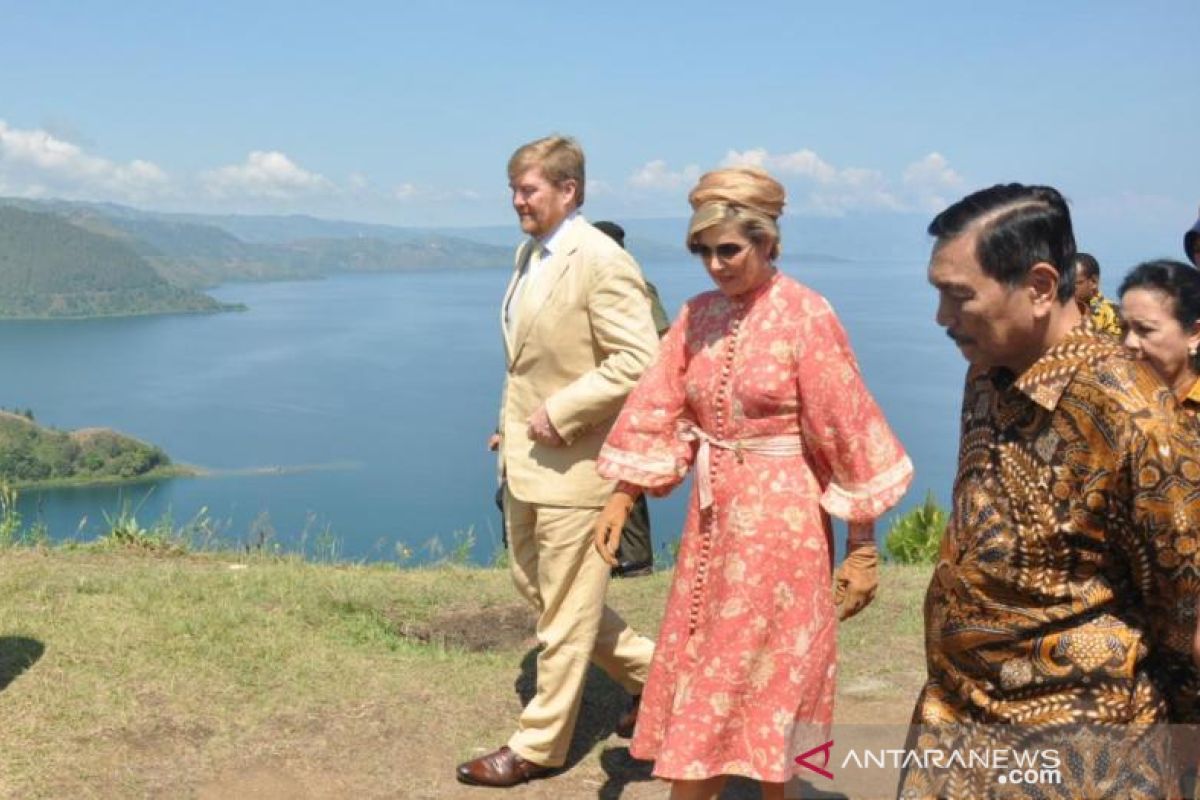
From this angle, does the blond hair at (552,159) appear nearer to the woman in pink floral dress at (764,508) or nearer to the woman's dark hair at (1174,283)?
the woman in pink floral dress at (764,508)

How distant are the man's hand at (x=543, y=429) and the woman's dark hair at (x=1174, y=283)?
1.81m

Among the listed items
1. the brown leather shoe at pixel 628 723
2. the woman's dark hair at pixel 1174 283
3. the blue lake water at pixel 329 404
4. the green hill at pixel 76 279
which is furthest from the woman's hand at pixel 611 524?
the green hill at pixel 76 279

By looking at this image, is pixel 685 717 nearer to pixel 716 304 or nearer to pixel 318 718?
pixel 716 304

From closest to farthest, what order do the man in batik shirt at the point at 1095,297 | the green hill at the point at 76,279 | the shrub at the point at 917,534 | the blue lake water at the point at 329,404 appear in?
the man in batik shirt at the point at 1095,297 → the shrub at the point at 917,534 → the blue lake water at the point at 329,404 → the green hill at the point at 76,279

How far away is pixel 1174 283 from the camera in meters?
3.66

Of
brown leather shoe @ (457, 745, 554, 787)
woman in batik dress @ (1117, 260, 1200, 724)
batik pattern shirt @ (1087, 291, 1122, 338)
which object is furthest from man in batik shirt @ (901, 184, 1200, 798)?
batik pattern shirt @ (1087, 291, 1122, 338)

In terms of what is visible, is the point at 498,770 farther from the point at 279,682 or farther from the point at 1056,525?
the point at 1056,525

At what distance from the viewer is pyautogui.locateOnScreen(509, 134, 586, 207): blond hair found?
392 centimetres

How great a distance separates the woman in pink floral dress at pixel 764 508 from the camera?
305 cm

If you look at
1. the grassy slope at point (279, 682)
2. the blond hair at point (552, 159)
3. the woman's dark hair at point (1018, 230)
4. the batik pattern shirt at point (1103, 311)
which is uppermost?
the blond hair at point (552, 159)

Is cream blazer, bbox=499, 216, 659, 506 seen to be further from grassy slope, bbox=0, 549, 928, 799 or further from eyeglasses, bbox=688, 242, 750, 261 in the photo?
grassy slope, bbox=0, 549, 928, 799

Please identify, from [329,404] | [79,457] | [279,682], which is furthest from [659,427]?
[329,404]

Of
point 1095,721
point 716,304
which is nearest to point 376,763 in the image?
point 716,304

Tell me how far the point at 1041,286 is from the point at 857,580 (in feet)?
3.88
